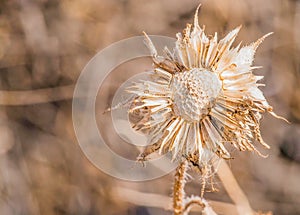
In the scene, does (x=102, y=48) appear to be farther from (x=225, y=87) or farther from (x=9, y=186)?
(x=225, y=87)

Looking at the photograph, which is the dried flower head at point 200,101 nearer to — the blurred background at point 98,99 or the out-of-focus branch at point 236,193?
the out-of-focus branch at point 236,193

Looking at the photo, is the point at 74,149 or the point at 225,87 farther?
the point at 74,149

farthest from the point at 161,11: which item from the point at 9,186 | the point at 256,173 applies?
the point at 9,186

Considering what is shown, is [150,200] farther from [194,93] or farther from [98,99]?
[194,93]

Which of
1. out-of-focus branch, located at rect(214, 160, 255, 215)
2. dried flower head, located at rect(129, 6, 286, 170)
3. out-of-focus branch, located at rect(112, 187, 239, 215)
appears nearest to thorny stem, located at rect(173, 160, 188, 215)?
dried flower head, located at rect(129, 6, 286, 170)

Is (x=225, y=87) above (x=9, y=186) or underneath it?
above

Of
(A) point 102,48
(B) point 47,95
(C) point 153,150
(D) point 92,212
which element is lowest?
(D) point 92,212
